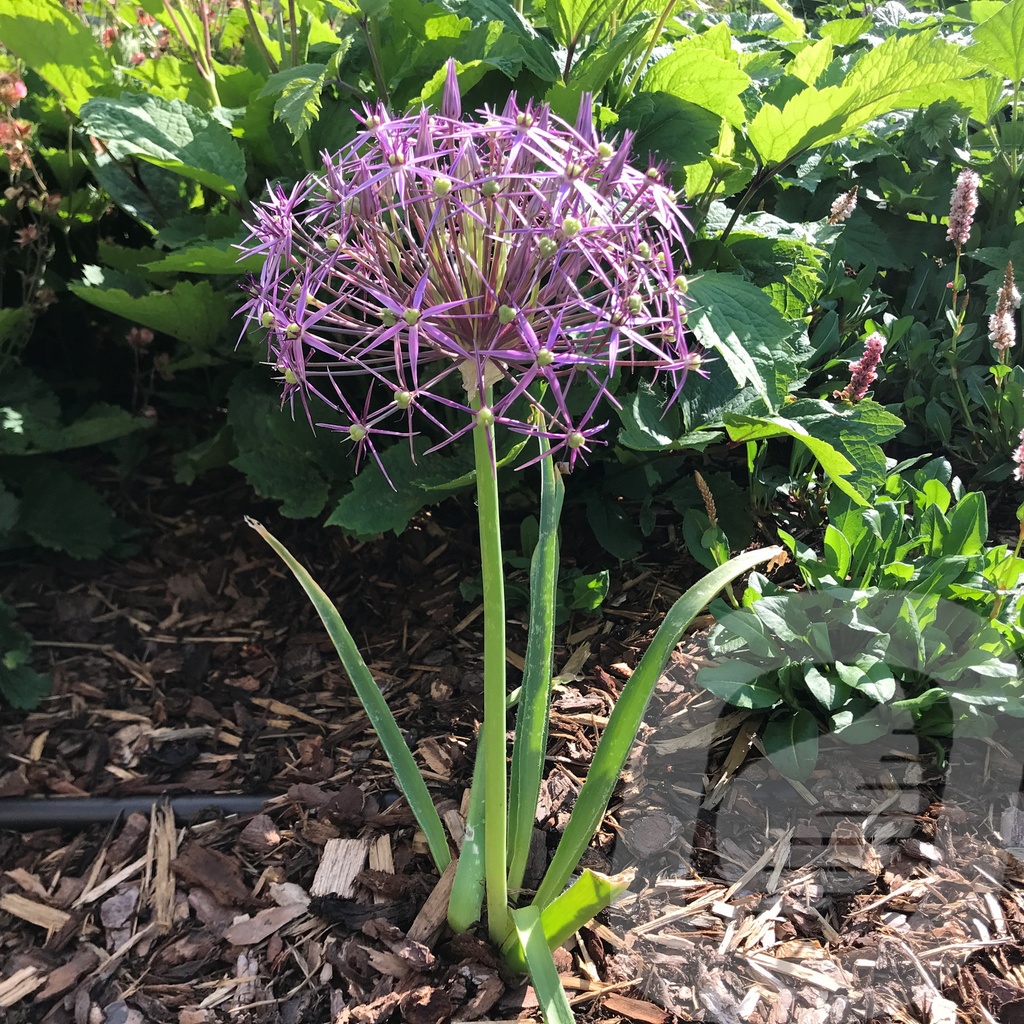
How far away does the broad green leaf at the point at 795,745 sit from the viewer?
5.51 ft

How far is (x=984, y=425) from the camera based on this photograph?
2.64 m

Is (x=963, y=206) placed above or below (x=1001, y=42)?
below

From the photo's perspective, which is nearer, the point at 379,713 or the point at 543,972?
the point at 543,972

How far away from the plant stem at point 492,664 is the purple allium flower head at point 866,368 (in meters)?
1.13

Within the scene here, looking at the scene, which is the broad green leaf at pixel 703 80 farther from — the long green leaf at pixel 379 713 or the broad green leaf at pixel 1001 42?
the long green leaf at pixel 379 713

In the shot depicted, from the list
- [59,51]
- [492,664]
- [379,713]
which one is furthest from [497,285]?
[59,51]

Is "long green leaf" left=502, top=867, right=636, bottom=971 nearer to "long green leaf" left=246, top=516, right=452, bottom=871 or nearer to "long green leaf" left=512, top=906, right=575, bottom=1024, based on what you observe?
"long green leaf" left=512, top=906, right=575, bottom=1024

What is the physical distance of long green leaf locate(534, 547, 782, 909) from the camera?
4.26 feet

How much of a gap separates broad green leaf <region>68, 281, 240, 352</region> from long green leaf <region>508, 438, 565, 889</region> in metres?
1.09

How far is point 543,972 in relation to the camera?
4.06 ft

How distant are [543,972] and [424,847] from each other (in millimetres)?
574

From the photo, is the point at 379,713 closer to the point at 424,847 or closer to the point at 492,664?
the point at 492,664

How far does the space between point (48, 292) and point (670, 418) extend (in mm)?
1721

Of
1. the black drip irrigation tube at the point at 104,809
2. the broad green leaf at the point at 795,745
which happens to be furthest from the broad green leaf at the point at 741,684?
the black drip irrigation tube at the point at 104,809
